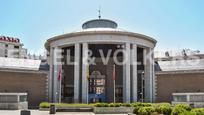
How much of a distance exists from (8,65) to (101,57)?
785 inches

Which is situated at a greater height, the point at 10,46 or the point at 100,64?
the point at 10,46

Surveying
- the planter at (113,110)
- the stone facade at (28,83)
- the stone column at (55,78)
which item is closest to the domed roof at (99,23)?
the stone column at (55,78)

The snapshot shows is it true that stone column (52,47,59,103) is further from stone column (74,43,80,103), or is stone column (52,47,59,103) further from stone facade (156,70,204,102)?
stone facade (156,70,204,102)

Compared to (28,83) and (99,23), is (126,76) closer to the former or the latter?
(99,23)

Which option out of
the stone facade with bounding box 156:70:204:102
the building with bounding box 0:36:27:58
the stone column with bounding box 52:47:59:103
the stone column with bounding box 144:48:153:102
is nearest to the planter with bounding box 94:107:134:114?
the stone column with bounding box 144:48:153:102

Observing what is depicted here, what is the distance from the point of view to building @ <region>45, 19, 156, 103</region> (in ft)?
177

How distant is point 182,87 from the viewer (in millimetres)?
58000

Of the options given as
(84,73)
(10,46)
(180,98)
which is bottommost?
(180,98)

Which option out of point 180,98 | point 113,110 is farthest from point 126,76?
point 113,110

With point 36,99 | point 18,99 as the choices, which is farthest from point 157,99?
point 18,99

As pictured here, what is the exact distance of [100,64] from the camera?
66.4 metres

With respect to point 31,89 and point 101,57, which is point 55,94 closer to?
point 31,89

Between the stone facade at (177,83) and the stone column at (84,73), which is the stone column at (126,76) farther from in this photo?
the stone facade at (177,83)

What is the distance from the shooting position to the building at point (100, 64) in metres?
54.1
